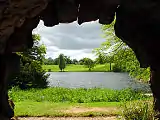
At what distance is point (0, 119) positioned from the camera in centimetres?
481

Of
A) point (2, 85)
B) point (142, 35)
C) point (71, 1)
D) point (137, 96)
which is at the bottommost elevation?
point (137, 96)

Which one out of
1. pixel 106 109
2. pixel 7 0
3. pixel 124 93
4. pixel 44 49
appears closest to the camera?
pixel 7 0

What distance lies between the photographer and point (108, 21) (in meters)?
5.42

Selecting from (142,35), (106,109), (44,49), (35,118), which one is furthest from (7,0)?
(44,49)

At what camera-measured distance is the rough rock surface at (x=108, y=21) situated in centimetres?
496

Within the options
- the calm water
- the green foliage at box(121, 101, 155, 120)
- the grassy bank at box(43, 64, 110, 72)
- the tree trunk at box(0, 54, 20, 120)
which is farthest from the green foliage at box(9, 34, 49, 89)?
the grassy bank at box(43, 64, 110, 72)

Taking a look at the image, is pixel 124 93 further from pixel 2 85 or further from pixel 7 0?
pixel 7 0

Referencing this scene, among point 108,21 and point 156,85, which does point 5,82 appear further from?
point 156,85

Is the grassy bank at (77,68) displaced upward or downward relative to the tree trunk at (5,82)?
Result: downward

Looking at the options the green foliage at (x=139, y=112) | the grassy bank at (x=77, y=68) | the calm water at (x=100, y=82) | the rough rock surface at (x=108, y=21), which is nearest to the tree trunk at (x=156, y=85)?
the rough rock surface at (x=108, y=21)

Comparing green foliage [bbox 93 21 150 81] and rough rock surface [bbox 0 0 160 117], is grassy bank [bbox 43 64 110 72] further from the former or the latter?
rough rock surface [bbox 0 0 160 117]

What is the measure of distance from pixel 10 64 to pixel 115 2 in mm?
2123

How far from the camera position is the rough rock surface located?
195 inches

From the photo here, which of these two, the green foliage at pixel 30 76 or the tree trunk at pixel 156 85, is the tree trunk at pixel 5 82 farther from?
the green foliage at pixel 30 76
